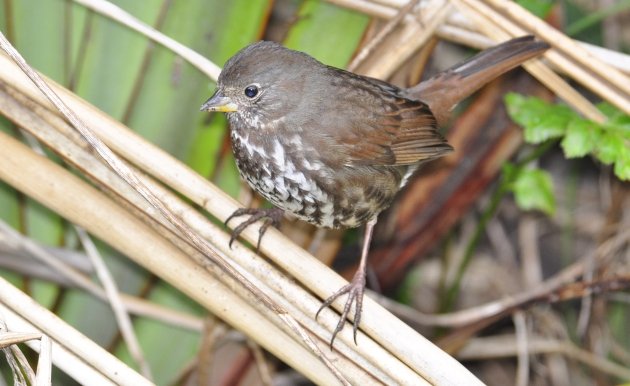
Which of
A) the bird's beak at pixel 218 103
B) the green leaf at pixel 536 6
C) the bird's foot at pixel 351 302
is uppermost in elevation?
the green leaf at pixel 536 6

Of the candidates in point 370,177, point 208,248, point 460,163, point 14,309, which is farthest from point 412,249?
point 14,309

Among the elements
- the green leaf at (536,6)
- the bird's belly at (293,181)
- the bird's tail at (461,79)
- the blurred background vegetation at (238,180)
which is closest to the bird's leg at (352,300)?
the bird's belly at (293,181)

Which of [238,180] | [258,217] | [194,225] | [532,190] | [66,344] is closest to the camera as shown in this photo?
[66,344]

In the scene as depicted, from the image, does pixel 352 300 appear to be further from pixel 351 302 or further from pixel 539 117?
pixel 539 117

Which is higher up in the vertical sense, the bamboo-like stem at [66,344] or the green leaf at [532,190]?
the green leaf at [532,190]

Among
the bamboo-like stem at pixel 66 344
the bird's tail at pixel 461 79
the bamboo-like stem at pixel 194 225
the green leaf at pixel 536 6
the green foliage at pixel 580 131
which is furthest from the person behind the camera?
the green leaf at pixel 536 6

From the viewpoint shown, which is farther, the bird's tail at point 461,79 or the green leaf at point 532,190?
the green leaf at point 532,190

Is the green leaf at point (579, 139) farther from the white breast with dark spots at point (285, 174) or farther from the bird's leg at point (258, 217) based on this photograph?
the bird's leg at point (258, 217)

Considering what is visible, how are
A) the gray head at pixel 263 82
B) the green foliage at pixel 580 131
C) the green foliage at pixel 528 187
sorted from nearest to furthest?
the gray head at pixel 263 82 → the green foliage at pixel 580 131 → the green foliage at pixel 528 187

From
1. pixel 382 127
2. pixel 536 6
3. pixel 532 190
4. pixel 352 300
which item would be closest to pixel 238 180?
pixel 382 127
